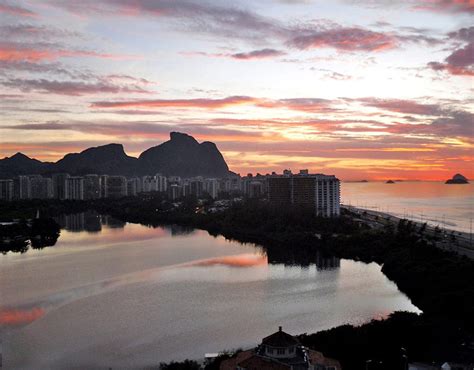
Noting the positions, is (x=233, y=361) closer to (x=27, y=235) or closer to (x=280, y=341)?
(x=280, y=341)

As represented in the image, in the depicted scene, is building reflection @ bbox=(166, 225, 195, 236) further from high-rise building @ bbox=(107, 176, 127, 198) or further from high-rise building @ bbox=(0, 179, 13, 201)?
high-rise building @ bbox=(107, 176, 127, 198)

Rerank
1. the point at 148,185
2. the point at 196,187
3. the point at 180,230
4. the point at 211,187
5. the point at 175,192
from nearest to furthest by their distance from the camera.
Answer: the point at 180,230 < the point at 175,192 < the point at 196,187 < the point at 211,187 < the point at 148,185

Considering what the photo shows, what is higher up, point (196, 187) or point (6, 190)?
point (6, 190)

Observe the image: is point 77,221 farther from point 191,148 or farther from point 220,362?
point 191,148

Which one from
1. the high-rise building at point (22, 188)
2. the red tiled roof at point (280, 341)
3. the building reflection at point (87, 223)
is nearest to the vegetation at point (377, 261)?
the red tiled roof at point (280, 341)

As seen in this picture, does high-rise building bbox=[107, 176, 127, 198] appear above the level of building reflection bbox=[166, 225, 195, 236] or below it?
above

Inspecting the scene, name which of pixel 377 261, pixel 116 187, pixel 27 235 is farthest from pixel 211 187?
pixel 377 261

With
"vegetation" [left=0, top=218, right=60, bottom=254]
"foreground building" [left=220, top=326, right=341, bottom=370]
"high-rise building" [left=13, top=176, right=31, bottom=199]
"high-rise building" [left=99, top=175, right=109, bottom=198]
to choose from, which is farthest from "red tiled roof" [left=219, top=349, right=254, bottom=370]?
"high-rise building" [left=99, top=175, right=109, bottom=198]

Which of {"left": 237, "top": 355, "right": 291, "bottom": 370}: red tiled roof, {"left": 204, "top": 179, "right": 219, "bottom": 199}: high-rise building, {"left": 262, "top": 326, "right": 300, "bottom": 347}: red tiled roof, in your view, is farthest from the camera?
{"left": 204, "top": 179, "right": 219, "bottom": 199}: high-rise building
